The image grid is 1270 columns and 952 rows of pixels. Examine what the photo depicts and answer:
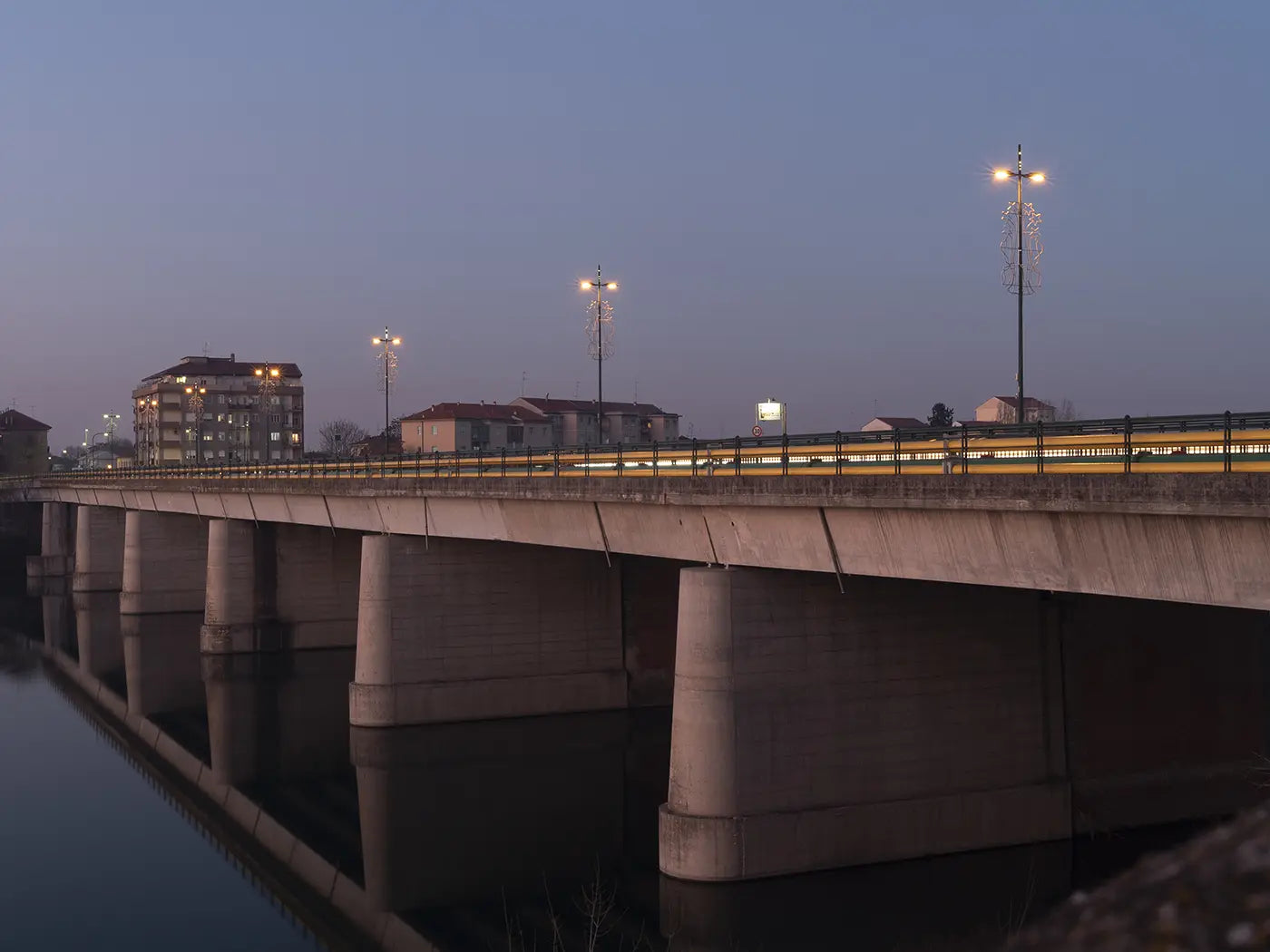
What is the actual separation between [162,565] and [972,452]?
53368 millimetres

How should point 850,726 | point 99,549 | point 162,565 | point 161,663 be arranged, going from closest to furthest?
1. point 850,726
2. point 161,663
3. point 162,565
4. point 99,549

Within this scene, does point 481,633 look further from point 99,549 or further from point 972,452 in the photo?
point 99,549

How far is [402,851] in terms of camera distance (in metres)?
29.1

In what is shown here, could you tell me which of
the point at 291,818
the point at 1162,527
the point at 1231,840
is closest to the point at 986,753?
the point at 1162,527

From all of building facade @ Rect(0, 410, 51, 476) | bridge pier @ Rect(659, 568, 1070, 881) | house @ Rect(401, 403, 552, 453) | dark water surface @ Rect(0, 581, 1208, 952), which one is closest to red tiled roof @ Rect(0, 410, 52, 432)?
building facade @ Rect(0, 410, 51, 476)

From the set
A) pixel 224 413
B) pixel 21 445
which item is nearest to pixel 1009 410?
pixel 224 413

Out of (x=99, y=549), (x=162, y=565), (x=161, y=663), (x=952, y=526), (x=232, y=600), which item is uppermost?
(x=952, y=526)

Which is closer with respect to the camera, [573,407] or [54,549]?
[54,549]

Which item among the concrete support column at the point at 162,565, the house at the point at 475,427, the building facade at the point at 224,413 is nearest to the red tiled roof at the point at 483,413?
the house at the point at 475,427

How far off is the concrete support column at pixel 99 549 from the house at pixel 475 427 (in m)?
45.2

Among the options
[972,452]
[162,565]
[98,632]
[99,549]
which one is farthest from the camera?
[99,549]

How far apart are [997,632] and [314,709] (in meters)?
25.6

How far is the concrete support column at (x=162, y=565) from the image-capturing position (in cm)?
6606

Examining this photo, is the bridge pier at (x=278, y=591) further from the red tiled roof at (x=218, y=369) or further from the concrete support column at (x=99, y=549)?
the red tiled roof at (x=218, y=369)
